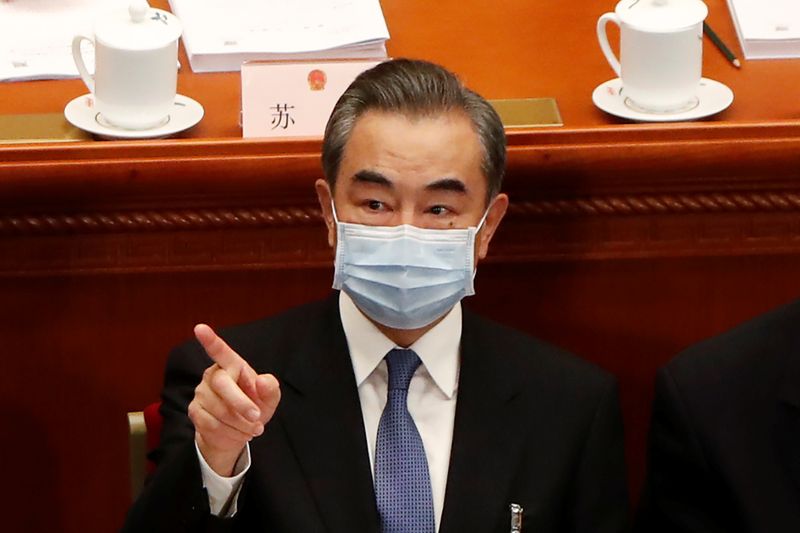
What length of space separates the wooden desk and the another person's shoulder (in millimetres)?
234

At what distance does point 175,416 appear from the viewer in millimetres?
1625

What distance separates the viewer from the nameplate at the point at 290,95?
5.90 ft

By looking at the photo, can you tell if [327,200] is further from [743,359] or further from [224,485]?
[743,359]

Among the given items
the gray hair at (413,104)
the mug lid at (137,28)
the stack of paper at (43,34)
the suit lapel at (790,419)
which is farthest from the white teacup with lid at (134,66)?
the suit lapel at (790,419)

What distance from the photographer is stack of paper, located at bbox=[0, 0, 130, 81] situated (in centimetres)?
197

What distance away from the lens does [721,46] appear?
6.68 feet

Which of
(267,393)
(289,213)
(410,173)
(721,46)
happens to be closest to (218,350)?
(267,393)

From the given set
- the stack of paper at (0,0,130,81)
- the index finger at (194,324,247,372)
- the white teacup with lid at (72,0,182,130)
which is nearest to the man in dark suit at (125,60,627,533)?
the index finger at (194,324,247,372)

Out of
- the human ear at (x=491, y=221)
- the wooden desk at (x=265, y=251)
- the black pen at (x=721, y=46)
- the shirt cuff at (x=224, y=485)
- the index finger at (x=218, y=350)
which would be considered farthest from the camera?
the black pen at (x=721, y=46)

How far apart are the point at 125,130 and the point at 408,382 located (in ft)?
1.36

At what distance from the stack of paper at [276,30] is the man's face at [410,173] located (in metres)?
0.36

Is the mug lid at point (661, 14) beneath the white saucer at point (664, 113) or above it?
above

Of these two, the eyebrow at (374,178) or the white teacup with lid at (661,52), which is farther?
the white teacup with lid at (661,52)

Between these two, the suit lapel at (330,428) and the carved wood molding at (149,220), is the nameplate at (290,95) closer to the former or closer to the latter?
the carved wood molding at (149,220)
